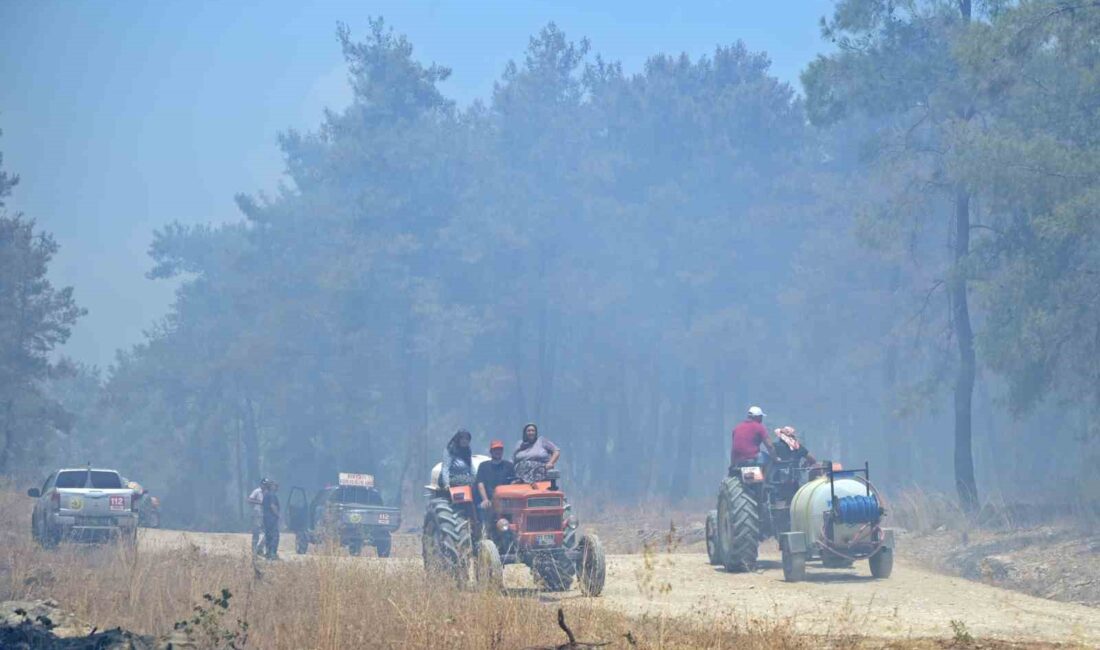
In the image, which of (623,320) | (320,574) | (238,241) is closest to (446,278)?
(623,320)

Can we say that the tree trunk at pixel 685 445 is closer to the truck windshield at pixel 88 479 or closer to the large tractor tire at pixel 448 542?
the truck windshield at pixel 88 479

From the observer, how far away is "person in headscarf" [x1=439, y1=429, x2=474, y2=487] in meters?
18.9

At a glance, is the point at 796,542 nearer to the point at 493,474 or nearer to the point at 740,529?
the point at 740,529

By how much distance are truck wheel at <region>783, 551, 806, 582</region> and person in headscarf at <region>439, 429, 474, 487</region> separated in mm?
4931

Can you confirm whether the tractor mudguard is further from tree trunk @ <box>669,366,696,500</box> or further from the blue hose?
tree trunk @ <box>669,366,696,500</box>

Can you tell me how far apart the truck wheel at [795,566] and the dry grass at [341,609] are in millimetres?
3979

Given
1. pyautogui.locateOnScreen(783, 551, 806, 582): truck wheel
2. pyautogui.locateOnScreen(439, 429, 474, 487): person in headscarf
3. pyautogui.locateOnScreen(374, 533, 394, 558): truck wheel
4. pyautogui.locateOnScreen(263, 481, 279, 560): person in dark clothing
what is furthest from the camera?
pyautogui.locateOnScreen(374, 533, 394, 558): truck wheel

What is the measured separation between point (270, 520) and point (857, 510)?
1374 cm

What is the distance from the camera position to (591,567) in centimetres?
1789

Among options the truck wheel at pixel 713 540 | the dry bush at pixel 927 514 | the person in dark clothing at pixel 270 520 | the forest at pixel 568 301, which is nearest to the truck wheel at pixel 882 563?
the truck wheel at pixel 713 540

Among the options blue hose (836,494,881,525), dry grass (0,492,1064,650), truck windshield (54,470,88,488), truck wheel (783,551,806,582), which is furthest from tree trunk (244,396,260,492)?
blue hose (836,494,881,525)

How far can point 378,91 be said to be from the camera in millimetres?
59406

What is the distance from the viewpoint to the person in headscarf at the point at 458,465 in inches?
743

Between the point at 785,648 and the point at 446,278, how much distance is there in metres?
48.1
